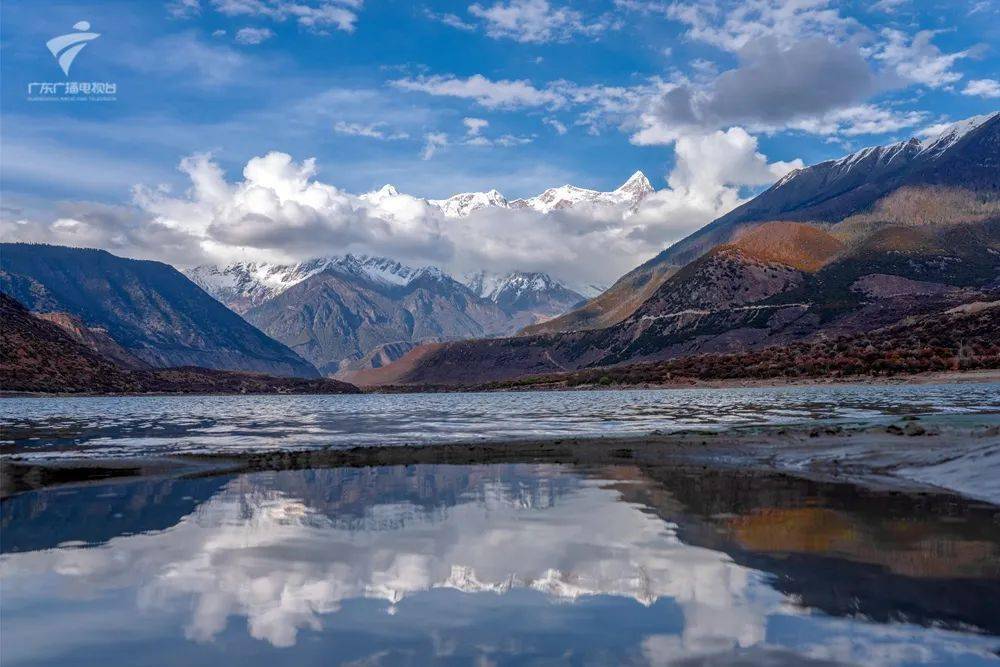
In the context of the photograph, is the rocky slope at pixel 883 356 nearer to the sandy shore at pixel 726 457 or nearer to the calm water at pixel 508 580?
the sandy shore at pixel 726 457

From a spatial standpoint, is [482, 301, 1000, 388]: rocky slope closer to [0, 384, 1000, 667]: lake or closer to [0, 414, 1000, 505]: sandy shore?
[0, 414, 1000, 505]: sandy shore

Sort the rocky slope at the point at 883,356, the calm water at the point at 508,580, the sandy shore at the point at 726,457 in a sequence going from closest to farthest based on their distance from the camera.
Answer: the calm water at the point at 508,580, the sandy shore at the point at 726,457, the rocky slope at the point at 883,356

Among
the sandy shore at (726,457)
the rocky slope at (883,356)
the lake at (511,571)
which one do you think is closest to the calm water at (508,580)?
the lake at (511,571)

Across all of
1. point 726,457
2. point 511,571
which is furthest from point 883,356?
point 511,571

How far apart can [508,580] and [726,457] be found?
2074 centimetres

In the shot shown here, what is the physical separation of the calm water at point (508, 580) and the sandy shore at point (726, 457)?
4399 mm

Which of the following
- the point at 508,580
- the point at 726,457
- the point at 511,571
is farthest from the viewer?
the point at 726,457

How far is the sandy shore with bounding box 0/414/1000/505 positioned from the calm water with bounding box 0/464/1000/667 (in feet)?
14.4

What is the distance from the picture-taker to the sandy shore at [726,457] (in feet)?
82.2

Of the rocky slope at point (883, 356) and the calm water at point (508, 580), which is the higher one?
the rocky slope at point (883, 356)

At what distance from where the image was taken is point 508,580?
13469mm

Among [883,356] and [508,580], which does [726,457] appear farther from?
[883,356]

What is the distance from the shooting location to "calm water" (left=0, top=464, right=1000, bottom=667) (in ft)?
33.1

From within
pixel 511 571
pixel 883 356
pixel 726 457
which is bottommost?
pixel 726 457
